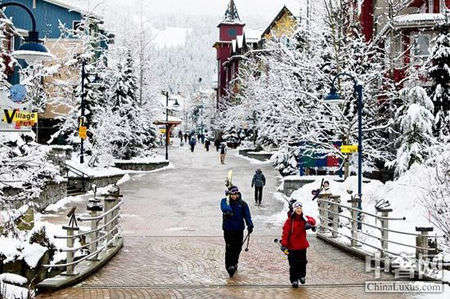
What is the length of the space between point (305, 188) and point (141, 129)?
2246 cm

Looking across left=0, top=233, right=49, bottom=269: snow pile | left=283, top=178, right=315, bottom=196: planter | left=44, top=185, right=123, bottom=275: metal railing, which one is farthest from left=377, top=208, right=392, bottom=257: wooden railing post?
left=283, top=178, right=315, bottom=196: planter

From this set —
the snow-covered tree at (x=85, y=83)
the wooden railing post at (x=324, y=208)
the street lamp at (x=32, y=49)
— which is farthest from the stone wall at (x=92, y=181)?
the street lamp at (x=32, y=49)

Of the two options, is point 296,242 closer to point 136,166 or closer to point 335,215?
point 335,215

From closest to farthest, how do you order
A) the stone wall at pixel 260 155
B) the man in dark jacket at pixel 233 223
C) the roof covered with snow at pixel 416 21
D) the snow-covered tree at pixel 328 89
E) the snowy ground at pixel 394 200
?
the man in dark jacket at pixel 233 223 → the snowy ground at pixel 394 200 → the snow-covered tree at pixel 328 89 → the roof covered with snow at pixel 416 21 → the stone wall at pixel 260 155

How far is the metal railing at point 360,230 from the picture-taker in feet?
35.6

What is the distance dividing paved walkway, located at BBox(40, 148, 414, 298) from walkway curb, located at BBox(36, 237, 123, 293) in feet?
0.46

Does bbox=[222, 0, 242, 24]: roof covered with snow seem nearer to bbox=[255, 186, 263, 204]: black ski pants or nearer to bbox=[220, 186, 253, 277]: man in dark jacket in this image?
bbox=[255, 186, 263, 204]: black ski pants

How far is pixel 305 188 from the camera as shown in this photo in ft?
80.1

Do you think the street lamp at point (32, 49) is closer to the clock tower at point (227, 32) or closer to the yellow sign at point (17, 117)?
the yellow sign at point (17, 117)

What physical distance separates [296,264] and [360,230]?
15.4 feet

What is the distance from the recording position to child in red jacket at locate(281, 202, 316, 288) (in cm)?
1012

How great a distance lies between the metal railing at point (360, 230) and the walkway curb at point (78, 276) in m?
5.59

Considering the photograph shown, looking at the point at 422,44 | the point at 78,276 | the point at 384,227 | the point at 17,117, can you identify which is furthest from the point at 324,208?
the point at 422,44

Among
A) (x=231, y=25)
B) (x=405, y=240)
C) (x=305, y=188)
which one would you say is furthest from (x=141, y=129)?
(x=231, y=25)
